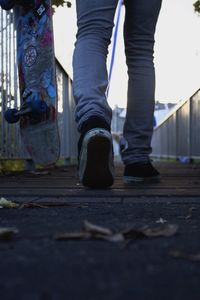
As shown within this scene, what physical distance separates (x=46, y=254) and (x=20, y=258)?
50 mm

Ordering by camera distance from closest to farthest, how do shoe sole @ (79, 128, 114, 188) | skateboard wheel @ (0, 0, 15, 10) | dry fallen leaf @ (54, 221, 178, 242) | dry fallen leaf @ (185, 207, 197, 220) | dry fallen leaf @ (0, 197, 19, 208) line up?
1. dry fallen leaf @ (54, 221, 178, 242)
2. dry fallen leaf @ (185, 207, 197, 220)
3. dry fallen leaf @ (0, 197, 19, 208)
4. shoe sole @ (79, 128, 114, 188)
5. skateboard wheel @ (0, 0, 15, 10)

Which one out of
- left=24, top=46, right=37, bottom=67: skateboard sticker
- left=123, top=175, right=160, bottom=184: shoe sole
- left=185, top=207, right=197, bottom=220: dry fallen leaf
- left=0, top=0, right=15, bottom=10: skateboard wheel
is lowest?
left=185, top=207, right=197, bottom=220: dry fallen leaf

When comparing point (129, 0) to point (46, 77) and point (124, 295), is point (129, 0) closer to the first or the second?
point (46, 77)

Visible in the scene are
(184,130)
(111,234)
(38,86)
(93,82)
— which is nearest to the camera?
(111,234)

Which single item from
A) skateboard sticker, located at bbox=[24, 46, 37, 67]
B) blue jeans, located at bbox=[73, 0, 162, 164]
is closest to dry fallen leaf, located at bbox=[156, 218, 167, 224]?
blue jeans, located at bbox=[73, 0, 162, 164]

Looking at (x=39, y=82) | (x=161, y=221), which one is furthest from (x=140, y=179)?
(x=161, y=221)

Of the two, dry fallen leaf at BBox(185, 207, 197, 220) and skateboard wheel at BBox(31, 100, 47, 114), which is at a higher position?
skateboard wheel at BBox(31, 100, 47, 114)

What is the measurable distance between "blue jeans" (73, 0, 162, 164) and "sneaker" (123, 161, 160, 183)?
0.11ft

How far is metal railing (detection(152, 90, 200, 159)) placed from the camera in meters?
8.05

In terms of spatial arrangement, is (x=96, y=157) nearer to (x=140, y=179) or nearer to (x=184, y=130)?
(x=140, y=179)

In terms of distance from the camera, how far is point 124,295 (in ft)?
2.13

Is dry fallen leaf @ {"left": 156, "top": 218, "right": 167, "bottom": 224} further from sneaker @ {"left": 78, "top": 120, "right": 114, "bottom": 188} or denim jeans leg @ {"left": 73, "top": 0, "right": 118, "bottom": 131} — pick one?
denim jeans leg @ {"left": 73, "top": 0, "right": 118, "bottom": 131}

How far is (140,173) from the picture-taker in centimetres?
256

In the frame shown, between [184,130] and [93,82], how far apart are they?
7419 mm
